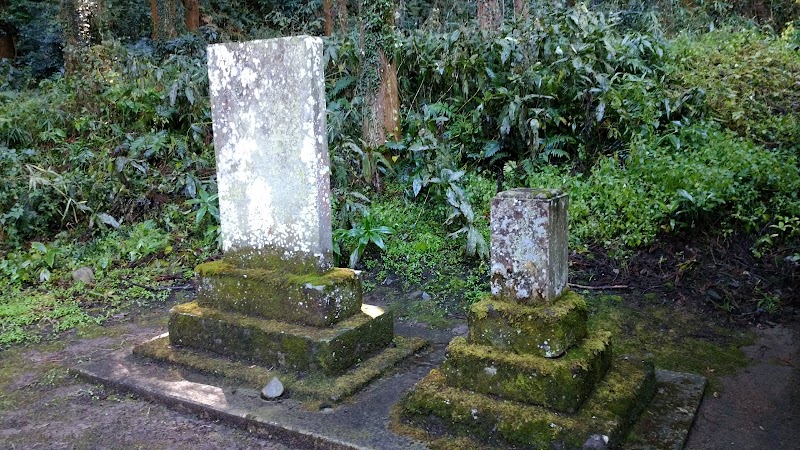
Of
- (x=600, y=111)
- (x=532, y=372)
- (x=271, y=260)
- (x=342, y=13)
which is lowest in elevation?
(x=532, y=372)

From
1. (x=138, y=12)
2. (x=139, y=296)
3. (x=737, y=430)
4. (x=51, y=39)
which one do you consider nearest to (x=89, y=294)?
(x=139, y=296)

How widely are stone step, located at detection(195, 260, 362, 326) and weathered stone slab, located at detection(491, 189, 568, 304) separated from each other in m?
1.15

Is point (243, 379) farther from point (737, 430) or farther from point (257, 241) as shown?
point (737, 430)

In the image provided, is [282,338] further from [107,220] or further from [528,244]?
[107,220]

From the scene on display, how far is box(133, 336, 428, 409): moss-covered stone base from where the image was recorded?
3695mm

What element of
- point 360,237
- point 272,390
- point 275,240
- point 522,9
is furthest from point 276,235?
point 522,9

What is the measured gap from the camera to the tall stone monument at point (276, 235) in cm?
397

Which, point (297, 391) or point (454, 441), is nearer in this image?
point (454, 441)

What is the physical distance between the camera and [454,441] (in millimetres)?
3125

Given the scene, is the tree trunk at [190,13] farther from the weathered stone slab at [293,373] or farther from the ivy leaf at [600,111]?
the weathered stone slab at [293,373]

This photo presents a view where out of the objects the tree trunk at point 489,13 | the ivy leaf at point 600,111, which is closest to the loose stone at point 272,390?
the ivy leaf at point 600,111

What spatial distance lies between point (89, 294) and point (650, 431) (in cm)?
506

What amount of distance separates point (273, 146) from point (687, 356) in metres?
3.07

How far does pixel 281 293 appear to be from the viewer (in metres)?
4.12
